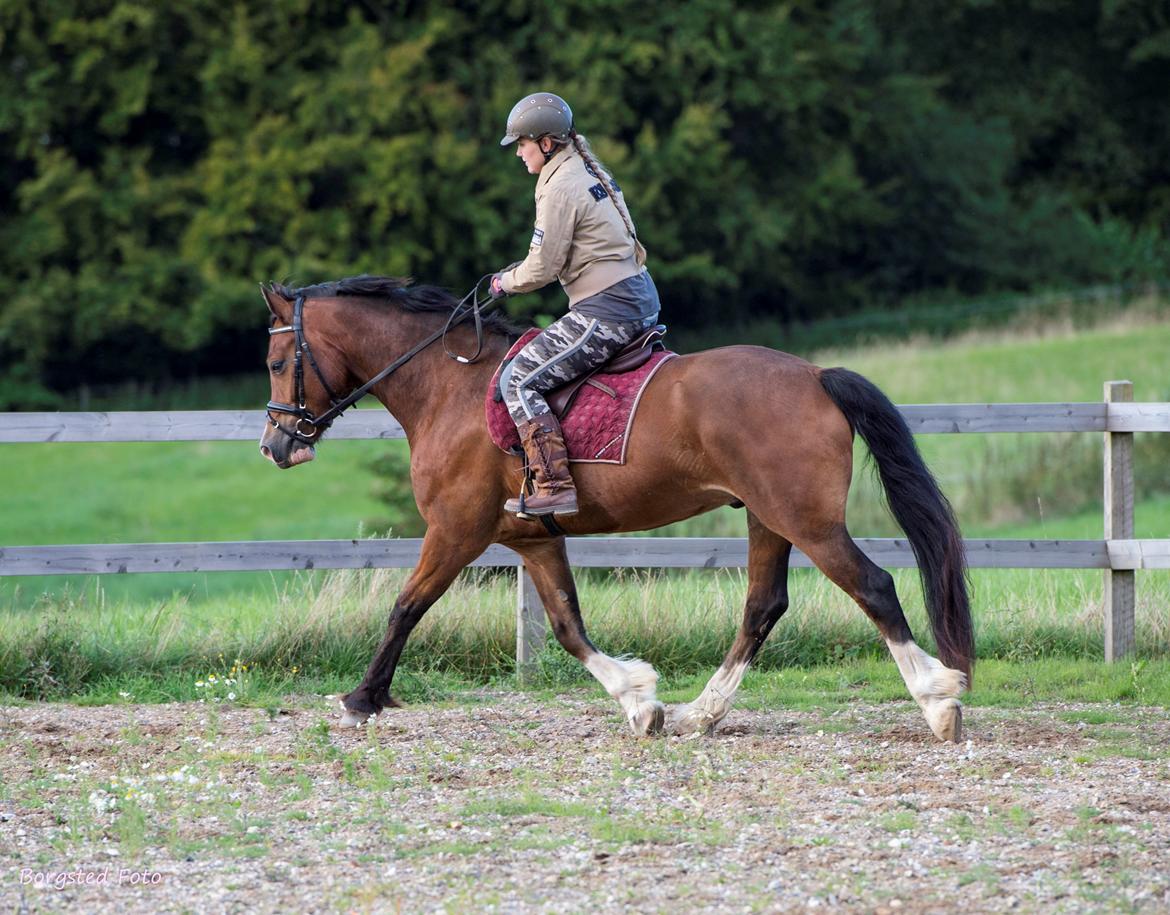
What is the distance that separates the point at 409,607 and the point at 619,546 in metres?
1.87

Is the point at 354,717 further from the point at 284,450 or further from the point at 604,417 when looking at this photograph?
the point at 604,417

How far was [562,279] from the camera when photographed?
23.4 ft

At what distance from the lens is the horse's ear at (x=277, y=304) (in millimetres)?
7594

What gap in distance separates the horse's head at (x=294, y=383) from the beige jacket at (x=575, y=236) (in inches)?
43.5

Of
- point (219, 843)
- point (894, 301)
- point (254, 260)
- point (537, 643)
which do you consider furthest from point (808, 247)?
point (219, 843)

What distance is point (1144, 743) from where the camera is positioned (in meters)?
6.81

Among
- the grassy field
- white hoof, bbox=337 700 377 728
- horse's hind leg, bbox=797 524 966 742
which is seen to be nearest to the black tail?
horse's hind leg, bbox=797 524 966 742

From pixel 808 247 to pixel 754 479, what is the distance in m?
32.5

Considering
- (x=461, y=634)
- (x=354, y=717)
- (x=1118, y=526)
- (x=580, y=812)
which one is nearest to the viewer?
(x=580, y=812)

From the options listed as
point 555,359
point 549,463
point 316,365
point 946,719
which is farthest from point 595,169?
point 946,719

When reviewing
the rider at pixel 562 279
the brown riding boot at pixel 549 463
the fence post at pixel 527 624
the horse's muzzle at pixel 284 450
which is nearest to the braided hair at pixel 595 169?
the rider at pixel 562 279

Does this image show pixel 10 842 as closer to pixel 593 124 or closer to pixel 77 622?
pixel 77 622

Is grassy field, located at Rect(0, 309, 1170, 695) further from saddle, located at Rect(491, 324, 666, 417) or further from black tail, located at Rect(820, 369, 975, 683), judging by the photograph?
black tail, located at Rect(820, 369, 975, 683)

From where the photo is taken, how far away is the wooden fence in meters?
8.55
